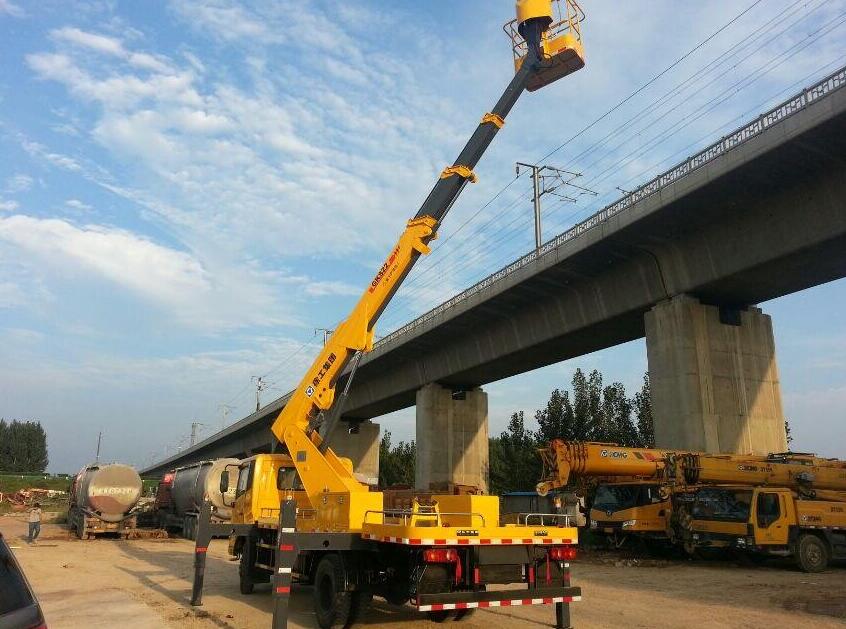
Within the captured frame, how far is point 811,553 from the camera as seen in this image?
15.8 meters

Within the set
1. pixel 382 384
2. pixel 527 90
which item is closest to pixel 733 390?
pixel 527 90

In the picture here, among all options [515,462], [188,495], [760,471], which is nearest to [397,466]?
[515,462]

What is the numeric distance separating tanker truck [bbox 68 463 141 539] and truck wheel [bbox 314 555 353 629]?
20.1m

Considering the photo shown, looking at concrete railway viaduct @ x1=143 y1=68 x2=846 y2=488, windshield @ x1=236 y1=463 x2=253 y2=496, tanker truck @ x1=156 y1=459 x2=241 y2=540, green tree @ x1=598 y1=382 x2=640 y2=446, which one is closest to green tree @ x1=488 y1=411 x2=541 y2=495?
green tree @ x1=598 y1=382 x2=640 y2=446

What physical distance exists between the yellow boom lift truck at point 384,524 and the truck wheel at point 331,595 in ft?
0.05

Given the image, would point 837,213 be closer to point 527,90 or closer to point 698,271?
point 698,271

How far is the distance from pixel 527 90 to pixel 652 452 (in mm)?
11450

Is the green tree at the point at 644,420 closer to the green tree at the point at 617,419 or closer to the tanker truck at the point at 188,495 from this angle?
the green tree at the point at 617,419

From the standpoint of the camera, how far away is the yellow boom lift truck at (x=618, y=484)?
18359 mm

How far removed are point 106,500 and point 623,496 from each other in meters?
19.9

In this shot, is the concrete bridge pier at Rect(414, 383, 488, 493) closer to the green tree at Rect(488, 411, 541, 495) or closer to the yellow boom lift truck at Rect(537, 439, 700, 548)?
the green tree at Rect(488, 411, 541, 495)

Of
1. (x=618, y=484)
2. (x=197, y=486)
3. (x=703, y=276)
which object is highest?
(x=703, y=276)

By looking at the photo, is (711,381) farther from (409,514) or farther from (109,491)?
(109,491)

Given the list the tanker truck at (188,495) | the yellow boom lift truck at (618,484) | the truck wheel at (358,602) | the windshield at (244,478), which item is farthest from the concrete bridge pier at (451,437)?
the truck wheel at (358,602)
